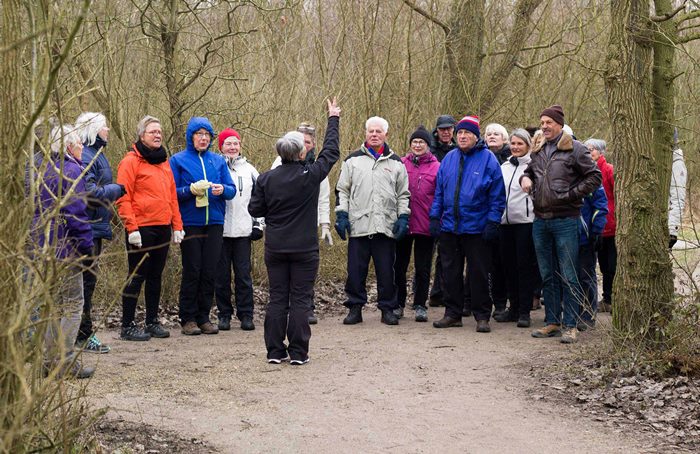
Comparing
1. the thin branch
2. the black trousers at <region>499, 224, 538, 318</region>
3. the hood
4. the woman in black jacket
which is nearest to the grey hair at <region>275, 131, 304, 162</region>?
the woman in black jacket

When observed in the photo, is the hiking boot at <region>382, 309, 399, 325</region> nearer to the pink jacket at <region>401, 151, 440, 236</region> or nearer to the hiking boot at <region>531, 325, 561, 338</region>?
the pink jacket at <region>401, 151, 440, 236</region>

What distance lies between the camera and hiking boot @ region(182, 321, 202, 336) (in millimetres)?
9945

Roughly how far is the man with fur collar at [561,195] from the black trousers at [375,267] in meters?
1.78

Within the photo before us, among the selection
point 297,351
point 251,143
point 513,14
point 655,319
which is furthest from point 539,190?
point 513,14

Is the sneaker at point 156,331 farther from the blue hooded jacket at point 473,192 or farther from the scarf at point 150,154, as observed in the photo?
the blue hooded jacket at point 473,192

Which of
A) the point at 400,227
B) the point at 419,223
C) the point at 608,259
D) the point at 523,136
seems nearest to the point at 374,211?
the point at 400,227

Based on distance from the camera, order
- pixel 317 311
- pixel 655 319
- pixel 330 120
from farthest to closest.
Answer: pixel 317 311 < pixel 330 120 < pixel 655 319

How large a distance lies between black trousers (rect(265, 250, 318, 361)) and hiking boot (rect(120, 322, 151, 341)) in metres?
1.75

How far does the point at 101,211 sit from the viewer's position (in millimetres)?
8555

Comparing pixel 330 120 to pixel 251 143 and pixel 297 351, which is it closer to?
pixel 297 351

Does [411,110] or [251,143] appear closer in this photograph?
[251,143]

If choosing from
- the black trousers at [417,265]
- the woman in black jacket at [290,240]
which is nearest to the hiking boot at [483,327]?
the black trousers at [417,265]

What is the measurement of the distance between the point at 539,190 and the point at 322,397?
137 inches

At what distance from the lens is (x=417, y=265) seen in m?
11.0
